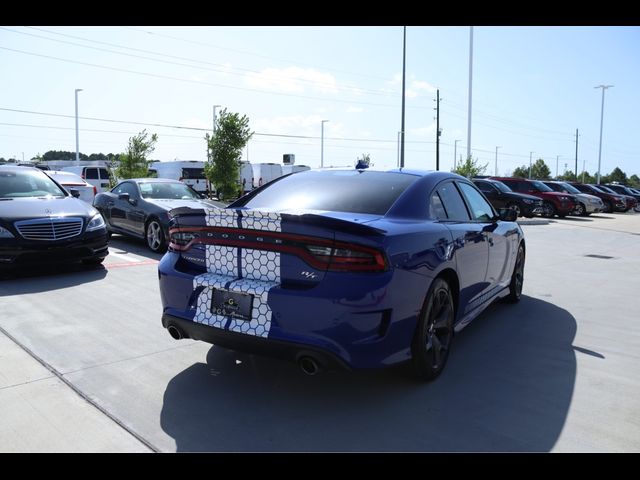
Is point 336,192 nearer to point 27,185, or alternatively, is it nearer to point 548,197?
point 27,185

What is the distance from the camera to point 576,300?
21.4ft

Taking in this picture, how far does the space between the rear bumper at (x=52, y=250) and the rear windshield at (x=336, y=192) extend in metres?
3.86

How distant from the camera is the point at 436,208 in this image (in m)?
4.11

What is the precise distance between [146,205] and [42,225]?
2.85 meters

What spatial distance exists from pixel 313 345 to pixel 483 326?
9.15ft

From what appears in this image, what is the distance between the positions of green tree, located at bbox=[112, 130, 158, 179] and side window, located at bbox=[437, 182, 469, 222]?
2615 cm

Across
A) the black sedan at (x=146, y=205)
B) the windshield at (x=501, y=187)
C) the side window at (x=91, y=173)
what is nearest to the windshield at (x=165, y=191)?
the black sedan at (x=146, y=205)

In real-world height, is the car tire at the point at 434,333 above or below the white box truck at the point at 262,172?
below

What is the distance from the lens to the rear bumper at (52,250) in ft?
22.0

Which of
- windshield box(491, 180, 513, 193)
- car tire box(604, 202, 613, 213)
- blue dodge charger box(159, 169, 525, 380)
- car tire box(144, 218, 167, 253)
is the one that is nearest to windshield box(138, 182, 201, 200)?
car tire box(144, 218, 167, 253)

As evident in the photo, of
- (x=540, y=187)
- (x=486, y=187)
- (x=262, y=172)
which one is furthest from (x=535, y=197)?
(x=262, y=172)

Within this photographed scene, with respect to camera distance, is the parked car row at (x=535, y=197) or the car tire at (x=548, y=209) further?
the car tire at (x=548, y=209)

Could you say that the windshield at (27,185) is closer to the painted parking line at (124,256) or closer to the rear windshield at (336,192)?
the painted parking line at (124,256)
